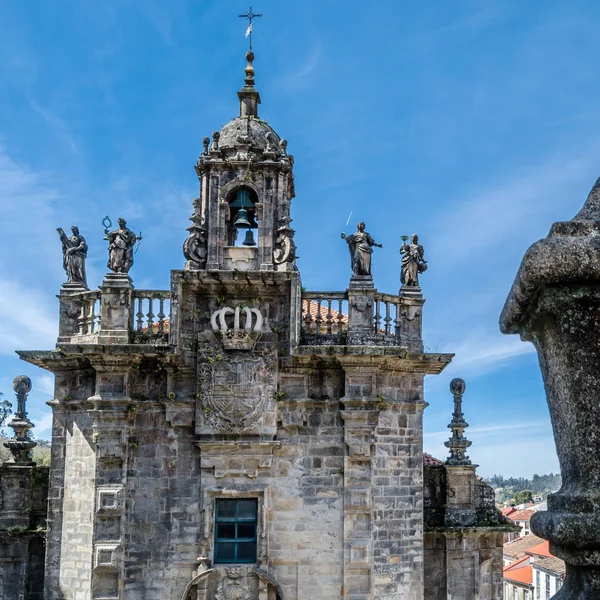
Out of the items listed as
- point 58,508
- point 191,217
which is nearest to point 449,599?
point 58,508

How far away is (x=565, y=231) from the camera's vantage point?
2992 mm

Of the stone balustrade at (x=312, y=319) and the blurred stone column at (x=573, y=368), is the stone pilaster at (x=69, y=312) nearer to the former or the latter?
the stone balustrade at (x=312, y=319)

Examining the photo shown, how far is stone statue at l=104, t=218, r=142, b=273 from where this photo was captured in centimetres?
1402

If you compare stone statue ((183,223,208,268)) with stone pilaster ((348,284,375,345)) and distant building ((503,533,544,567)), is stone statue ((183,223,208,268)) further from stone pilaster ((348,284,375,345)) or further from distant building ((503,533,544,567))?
distant building ((503,533,544,567))

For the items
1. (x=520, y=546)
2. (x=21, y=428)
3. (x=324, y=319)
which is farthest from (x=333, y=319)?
(x=520, y=546)

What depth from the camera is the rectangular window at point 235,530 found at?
1327 centimetres

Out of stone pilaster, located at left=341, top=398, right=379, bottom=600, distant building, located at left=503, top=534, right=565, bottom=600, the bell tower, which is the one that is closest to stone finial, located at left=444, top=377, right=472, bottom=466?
stone pilaster, located at left=341, top=398, right=379, bottom=600

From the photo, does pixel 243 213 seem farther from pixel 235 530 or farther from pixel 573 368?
pixel 573 368

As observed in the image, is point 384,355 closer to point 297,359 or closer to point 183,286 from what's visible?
point 297,359

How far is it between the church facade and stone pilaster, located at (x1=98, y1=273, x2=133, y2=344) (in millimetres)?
26

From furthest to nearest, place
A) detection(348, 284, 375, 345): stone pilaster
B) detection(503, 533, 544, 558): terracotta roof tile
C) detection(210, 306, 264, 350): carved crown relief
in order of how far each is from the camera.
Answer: detection(503, 533, 544, 558): terracotta roof tile < detection(348, 284, 375, 345): stone pilaster < detection(210, 306, 264, 350): carved crown relief

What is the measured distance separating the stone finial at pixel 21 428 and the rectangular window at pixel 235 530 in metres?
4.91

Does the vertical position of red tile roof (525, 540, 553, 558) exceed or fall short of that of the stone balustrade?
it falls short

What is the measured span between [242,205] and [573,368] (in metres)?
11.8
